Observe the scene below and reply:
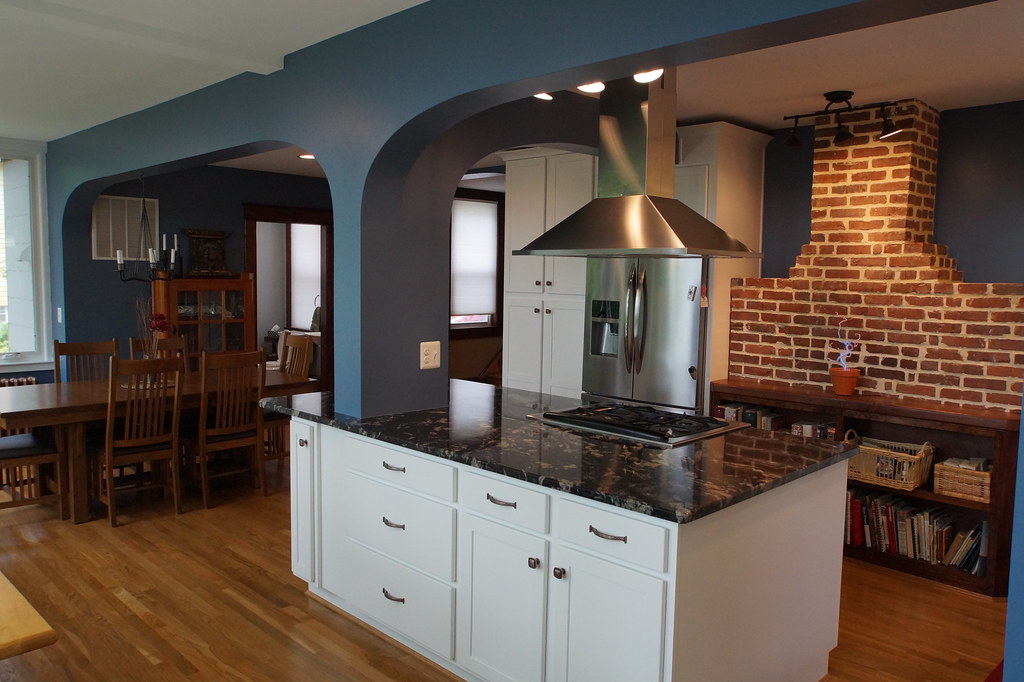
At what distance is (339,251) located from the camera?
10.5 ft

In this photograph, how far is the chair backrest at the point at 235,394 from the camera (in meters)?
4.52

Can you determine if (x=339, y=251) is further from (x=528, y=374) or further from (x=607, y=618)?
(x=528, y=374)

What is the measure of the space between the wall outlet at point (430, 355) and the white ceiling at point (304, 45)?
1.34 metres

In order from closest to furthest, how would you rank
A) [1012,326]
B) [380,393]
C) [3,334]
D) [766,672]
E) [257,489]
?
1. [766,672]
2. [380,393]
3. [1012,326]
4. [257,489]
5. [3,334]

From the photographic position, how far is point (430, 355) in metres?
3.39

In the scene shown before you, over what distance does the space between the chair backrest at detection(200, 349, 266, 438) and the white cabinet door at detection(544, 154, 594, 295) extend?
197 cm

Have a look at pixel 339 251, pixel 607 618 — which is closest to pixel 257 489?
pixel 339 251

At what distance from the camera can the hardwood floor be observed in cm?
278

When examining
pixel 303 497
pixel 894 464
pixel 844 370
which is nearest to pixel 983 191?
pixel 844 370

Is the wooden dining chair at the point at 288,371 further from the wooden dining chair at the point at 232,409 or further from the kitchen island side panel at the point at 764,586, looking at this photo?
the kitchen island side panel at the point at 764,586

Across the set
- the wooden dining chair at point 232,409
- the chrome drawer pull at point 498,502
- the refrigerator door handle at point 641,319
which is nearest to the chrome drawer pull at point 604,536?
the chrome drawer pull at point 498,502

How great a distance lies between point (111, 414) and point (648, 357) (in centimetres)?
305

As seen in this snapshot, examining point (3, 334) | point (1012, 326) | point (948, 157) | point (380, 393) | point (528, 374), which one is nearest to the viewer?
point (380, 393)

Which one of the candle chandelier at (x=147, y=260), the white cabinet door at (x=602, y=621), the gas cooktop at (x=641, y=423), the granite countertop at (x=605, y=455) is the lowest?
the white cabinet door at (x=602, y=621)
